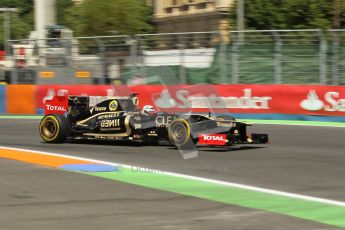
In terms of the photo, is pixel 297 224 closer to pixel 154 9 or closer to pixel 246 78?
pixel 246 78

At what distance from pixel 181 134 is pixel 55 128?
9.57 ft

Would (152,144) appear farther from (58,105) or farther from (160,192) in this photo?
(160,192)

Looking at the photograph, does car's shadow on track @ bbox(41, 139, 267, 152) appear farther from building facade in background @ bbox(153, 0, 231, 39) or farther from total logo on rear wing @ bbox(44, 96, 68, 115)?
building facade in background @ bbox(153, 0, 231, 39)

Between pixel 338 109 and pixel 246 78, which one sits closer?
pixel 338 109

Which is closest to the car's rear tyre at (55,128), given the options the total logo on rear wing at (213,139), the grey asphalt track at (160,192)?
the grey asphalt track at (160,192)

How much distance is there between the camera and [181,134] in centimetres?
1146

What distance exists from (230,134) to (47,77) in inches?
559

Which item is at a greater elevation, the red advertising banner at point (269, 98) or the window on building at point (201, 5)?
the window on building at point (201, 5)

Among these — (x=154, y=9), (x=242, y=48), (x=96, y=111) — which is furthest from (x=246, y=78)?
(x=154, y=9)

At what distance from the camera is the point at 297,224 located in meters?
6.00

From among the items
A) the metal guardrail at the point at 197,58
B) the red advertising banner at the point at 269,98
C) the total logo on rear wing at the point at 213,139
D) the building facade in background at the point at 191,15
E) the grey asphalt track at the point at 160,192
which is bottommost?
the grey asphalt track at the point at 160,192

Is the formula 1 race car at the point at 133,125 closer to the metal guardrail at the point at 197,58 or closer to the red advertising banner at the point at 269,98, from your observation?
the red advertising banner at the point at 269,98

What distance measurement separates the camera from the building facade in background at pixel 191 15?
5359 cm

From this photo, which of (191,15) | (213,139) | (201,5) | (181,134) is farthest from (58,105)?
(201,5)
